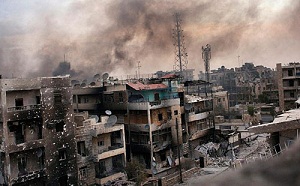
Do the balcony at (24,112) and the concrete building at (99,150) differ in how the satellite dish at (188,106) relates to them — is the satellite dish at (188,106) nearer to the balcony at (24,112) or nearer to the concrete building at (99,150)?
the concrete building at (99,150)

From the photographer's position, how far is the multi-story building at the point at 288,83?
3526 centimetres

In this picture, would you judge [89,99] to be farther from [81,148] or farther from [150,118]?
[81,148]

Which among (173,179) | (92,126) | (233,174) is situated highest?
(233,174)

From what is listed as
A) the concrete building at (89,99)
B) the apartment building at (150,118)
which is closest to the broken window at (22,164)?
the apartment building at (150,118)

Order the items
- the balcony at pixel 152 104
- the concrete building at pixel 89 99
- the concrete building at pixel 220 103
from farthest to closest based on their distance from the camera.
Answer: the concrete building at pixel 220 103 < the concrete building at pixel 89 99 < the balcony at pixel 152 104

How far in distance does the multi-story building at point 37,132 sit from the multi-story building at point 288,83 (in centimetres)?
2322

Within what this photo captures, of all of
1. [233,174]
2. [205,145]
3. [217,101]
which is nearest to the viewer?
[233,174]

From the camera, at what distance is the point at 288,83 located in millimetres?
35906

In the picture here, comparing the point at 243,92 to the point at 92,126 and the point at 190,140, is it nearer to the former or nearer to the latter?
the point at 190,140

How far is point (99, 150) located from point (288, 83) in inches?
875

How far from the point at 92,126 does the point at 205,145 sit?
9348 mm

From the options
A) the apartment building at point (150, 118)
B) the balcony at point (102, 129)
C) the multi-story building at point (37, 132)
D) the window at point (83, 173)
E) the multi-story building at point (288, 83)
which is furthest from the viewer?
the multi-story building at point (288, 83)

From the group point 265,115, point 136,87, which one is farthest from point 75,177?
point 265,115

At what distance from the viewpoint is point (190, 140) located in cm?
2648
